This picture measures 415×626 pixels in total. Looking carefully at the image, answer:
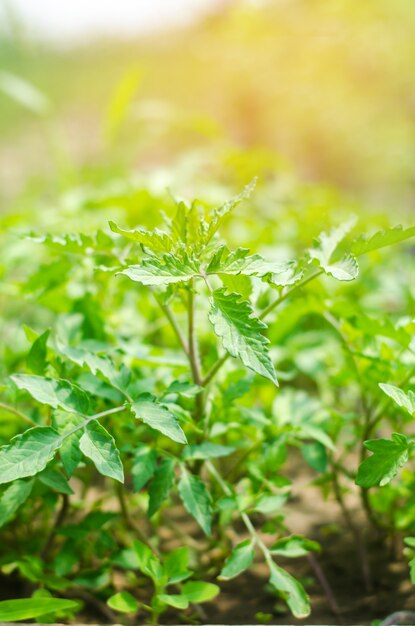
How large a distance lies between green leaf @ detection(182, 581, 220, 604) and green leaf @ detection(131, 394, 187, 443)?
31cm

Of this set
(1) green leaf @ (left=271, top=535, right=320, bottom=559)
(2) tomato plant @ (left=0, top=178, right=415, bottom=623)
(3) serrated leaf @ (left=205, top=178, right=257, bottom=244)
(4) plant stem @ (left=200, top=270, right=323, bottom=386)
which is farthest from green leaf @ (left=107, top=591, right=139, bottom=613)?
(3) serrated leaf @ (left=205, top=178, right=257, bottom=244)

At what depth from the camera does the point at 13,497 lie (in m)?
1.00

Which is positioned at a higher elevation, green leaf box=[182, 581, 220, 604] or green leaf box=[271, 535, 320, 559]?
green leaf box=[271, 535, 320, 559]

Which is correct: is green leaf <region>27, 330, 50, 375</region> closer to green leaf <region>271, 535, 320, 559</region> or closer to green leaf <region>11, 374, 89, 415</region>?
green leaf <region>11, 374, 89, 415</region>

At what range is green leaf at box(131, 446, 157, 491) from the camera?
101 cm

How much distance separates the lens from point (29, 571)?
1101 millimetres

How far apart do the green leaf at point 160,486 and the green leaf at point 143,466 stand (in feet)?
0.04

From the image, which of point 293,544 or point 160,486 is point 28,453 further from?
point 293,544

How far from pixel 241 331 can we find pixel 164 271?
132 mm

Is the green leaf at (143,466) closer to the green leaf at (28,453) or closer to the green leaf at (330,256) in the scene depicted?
the green leaf at (28,453)

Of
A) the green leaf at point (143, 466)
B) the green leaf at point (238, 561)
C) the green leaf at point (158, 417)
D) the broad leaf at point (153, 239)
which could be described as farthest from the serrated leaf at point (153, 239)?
the green leaf at point (238, 561)

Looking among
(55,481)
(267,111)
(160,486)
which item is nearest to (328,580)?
(160,486)

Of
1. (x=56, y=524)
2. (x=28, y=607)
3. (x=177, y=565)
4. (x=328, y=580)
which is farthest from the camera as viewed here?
(x=328, y=580)

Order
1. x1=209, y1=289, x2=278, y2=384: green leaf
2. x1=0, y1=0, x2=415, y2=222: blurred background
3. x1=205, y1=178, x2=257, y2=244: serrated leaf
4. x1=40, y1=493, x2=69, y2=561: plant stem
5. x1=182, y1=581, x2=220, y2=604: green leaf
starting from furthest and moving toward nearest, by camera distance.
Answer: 1. x1=0, y1=0, x2=415, y2=222: blurred background
2. x1=40, y1=493, x2=69, y2=561: plant stem
3. x1=182, y1=581, x2=220, y2=604: green leaf
4. x1=205, y1=178, x2=257, y2=244: serrated leaf
5. x1=209, y1=289, x2=278, y2=384: green leaf
